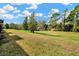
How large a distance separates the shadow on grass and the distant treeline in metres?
0.17

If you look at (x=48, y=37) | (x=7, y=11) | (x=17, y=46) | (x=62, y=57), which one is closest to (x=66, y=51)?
(x=62, y=57)

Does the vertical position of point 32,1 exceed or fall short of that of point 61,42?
it exceeds it

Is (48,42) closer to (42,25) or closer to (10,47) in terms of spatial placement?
(42,25)

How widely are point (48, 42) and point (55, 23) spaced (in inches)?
13.2

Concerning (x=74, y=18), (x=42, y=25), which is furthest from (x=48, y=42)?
(x=74, y=18)

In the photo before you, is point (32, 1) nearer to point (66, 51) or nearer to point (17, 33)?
point (17, 33)

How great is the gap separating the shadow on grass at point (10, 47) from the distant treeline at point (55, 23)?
0.17 meters

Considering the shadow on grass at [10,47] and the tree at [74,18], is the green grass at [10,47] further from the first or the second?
the tree at [74,18]

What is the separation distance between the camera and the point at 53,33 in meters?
3.91

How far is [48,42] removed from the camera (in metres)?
3.81

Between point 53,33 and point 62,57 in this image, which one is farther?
point 53,33

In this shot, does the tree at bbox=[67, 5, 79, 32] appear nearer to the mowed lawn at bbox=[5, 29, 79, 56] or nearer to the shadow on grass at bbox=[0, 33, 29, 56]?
the mowed lawn at bbox=[5, 29, 79, 56]

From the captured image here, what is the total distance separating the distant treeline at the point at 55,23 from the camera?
3.83 metres

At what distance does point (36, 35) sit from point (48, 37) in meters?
0.19
